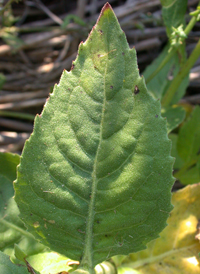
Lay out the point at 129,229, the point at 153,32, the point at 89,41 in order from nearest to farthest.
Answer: the point at 89,41
the point at 129,229
the point at 153,32

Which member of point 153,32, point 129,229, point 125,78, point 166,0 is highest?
point 153,32

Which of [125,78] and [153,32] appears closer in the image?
[125,78]

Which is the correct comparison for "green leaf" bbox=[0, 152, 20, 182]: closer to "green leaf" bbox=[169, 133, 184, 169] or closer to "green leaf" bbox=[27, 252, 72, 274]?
"green leaf" bbox=[27, 252, 72, 274]

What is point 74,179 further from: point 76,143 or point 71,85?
point 71,85

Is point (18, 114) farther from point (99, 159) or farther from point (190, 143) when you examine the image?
point (99, 159)

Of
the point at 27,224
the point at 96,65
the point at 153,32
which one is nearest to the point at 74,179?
the point at 27,224

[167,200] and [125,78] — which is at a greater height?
[125,78]

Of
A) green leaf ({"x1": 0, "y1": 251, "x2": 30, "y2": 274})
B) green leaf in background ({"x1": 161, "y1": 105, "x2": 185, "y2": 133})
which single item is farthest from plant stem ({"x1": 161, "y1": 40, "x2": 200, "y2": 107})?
green leaf ({"x1": 0, "y1": 251, "x2": 30, "y2": 274})

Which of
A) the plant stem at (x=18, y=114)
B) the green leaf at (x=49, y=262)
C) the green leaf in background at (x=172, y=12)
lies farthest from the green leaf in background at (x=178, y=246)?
the plant stem at (x=18, y=114)

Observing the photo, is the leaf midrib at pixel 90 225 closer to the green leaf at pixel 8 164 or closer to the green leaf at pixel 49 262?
the green leaf at pixel 49 262
